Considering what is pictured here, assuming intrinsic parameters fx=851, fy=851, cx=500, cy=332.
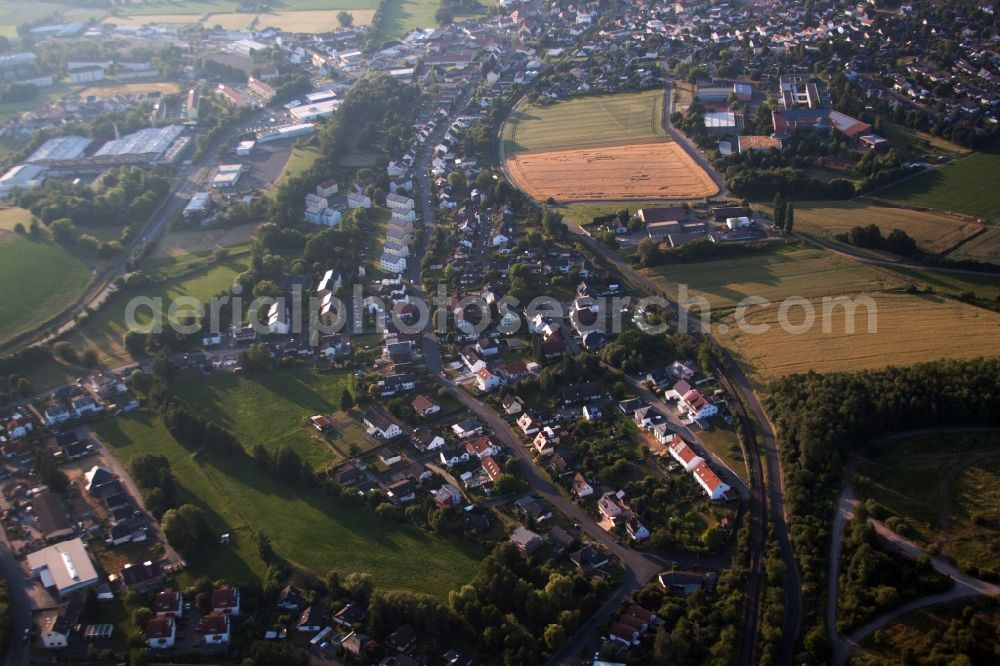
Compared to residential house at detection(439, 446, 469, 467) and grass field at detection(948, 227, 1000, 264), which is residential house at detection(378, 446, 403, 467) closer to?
residential house at detection(439, 446, 469, 467)

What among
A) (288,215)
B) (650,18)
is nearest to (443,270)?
(288,215)

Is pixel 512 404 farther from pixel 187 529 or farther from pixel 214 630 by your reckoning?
pixel 214 630

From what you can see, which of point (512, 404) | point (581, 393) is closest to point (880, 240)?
point (581, 393)

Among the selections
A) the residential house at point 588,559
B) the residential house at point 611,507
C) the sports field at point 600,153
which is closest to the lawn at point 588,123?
the sports field at point 600,153

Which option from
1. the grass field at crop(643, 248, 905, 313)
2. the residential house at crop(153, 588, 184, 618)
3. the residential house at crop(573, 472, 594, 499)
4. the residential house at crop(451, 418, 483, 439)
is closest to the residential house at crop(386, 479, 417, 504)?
the residential house at crop(451, 418, 483, 439)

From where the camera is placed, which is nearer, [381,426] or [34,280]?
[381,426]

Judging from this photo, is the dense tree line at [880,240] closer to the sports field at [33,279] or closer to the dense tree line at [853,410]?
the dense tree line at [853,410]

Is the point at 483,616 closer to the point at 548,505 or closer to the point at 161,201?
the point at 548,505
